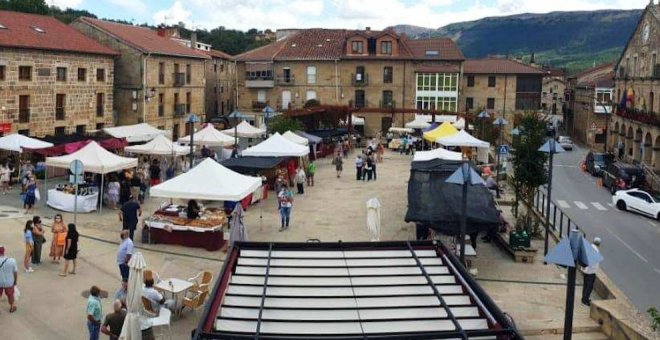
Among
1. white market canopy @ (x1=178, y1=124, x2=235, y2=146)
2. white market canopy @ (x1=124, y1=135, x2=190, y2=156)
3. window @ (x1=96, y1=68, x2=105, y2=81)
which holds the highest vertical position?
window @ (x1=96, y1=68, x2=105, y2=81)

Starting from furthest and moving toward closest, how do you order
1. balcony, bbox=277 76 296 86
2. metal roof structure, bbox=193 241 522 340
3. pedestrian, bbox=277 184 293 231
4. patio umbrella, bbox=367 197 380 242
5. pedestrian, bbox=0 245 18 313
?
balcony, bbox=277 76 296 86
pedestrian, bbox=277 184 293 231
patio umbrella, bbox=367 197 380 242
pedestrian, bbox=0 245 18 313
metal roof structure, bbox=193 241 522 340

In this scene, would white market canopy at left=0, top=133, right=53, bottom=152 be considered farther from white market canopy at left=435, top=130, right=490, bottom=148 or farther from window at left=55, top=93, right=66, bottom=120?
white market canopy at left=435, top=130, right=490, bottom=148

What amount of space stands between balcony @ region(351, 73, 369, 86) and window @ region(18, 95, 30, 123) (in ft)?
103

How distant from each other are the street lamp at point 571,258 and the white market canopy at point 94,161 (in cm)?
1643

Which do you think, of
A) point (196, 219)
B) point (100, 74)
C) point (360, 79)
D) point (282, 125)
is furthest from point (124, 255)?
point (360, 79)

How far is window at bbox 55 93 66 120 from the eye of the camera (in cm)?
3647

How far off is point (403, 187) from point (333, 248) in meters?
18.2

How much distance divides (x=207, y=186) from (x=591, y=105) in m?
59.1

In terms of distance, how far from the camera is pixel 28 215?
2098cm

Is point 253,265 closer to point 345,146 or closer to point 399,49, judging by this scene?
point 345,146

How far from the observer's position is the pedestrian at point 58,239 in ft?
49.2

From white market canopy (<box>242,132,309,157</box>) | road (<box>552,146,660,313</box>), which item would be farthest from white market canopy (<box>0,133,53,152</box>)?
road (<box>552,146,660,313</box>)

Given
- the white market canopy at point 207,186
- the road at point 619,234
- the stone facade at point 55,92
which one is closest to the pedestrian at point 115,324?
the white market canopy at point 207,186

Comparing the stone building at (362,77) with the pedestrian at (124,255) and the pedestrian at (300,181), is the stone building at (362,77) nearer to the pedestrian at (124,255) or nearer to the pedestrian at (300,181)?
the pedestrian at (300,181)
